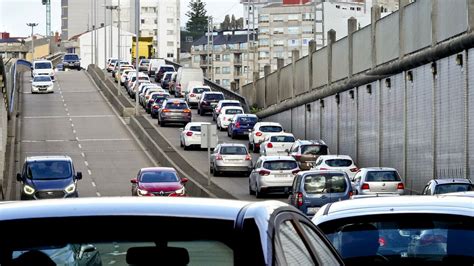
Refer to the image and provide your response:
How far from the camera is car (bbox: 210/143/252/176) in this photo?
187 feet

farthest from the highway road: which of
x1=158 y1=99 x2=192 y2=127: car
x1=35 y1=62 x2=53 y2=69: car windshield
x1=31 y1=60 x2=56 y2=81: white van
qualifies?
x1=35 y1=62 x2=53 y2=69: car windshield

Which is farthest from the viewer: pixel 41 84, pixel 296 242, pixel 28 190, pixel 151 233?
pixel 41 84

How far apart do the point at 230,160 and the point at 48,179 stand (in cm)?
1459

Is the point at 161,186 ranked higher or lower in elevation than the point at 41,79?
lower

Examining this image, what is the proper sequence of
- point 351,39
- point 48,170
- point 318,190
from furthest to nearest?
point 351,39, point 48,170, point 318,190

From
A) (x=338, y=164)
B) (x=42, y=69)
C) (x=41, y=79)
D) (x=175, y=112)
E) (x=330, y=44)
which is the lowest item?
(x=338, y=164)

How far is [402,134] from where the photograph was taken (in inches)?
2063

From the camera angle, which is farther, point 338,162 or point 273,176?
point 338,162

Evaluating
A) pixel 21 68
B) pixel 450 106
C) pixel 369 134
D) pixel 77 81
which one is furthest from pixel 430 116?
pixel 21 68

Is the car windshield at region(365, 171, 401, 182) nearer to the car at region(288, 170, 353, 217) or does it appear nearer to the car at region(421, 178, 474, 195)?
the car at region(288, 170, 353, 217)

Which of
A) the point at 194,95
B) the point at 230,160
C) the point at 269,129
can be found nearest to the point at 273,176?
the point at 230,160

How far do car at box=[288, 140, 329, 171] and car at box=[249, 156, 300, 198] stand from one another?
272 inches

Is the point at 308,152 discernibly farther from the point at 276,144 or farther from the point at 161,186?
the point at 161,186

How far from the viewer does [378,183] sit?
138 feet
